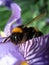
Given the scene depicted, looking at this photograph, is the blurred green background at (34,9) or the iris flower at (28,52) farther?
the blurred green background at (34,9)

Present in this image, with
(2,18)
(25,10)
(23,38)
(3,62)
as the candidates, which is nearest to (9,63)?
(3,62)

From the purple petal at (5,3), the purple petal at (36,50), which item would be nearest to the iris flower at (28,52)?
the purple petal at (36,50)

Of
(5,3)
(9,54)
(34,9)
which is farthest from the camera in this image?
(34,9)

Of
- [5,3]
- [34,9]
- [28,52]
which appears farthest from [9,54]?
[34,9]

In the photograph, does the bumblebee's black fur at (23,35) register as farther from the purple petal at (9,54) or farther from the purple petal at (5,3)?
the purple petal at (5,3)

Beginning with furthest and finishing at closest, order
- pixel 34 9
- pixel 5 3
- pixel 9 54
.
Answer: pixel 34 9
pixel 5 3
pixel 9 54

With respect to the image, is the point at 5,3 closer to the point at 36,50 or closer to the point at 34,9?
the point at 34,9

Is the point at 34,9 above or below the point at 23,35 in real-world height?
above

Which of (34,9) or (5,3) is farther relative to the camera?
(34,9)
